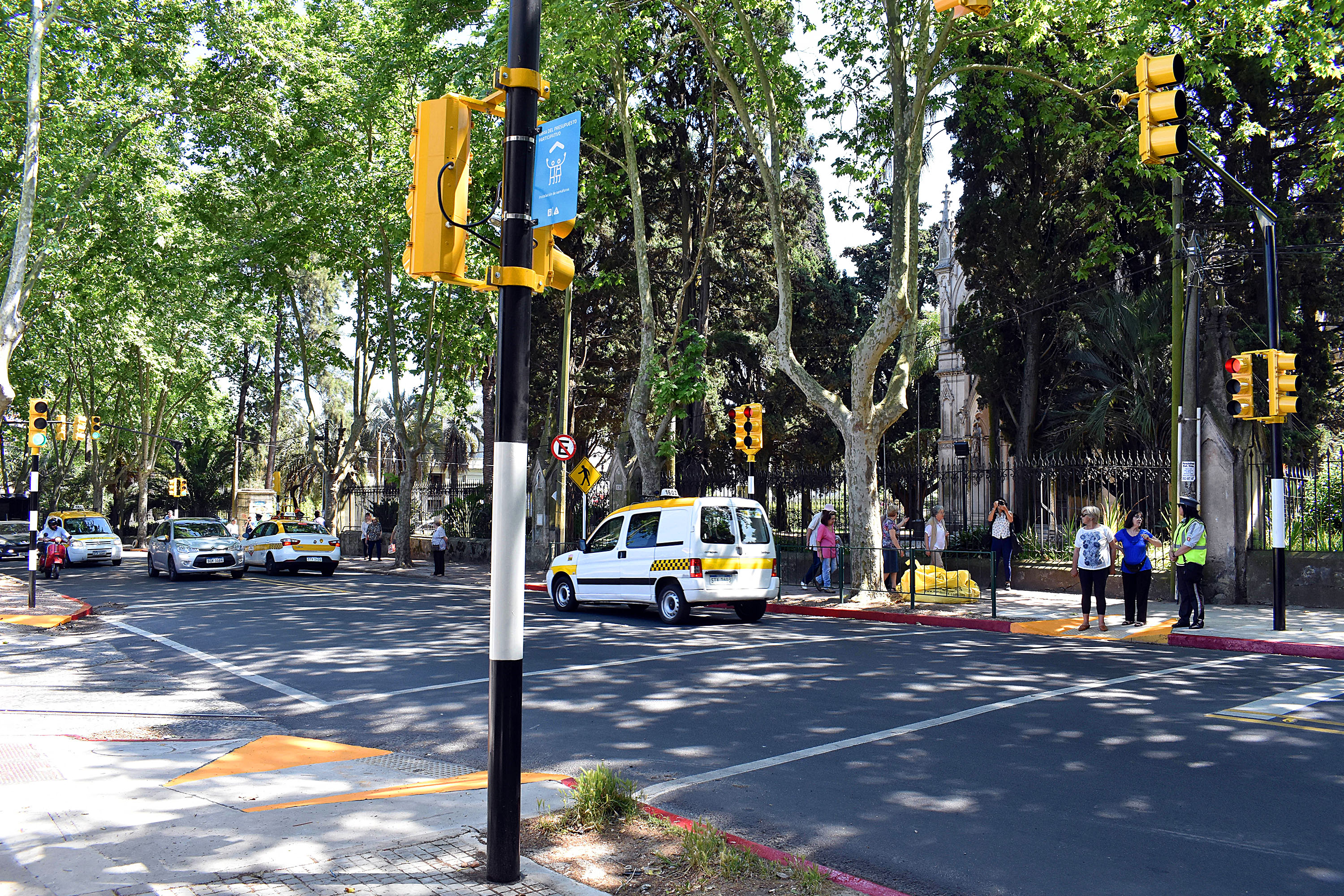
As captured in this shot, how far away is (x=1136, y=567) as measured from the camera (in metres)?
14.4

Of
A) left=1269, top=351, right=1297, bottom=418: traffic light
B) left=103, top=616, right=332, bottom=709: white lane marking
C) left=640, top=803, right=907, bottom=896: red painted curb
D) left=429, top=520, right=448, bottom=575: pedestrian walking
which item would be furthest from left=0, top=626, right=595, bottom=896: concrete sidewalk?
left=429, top=520, right=448, bottom=575: pedestrian walking

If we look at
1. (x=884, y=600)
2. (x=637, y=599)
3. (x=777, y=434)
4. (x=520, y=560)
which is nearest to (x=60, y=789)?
(x=520, y=560)

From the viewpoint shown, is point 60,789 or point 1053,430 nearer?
point 60,789

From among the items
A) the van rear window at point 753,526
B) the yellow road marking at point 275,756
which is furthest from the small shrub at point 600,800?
the van rear window at point 753,526

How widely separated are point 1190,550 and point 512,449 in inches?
498

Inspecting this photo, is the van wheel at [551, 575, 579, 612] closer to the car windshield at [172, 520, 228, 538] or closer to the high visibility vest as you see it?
the high visibility vest

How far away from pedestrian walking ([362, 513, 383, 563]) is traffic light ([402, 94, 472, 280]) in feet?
105

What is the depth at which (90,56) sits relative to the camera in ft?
73.4

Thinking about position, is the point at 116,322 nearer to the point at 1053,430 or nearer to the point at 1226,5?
the point at 1053,430

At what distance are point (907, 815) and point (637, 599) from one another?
10.8 meters

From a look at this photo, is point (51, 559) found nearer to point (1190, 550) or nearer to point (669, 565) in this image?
point (669, 565)

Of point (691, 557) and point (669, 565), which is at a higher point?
point (691, 557)

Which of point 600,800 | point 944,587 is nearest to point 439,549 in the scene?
point 944,587

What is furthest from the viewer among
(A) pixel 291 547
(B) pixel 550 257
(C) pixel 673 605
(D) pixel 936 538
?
(A) pixel 291 547
